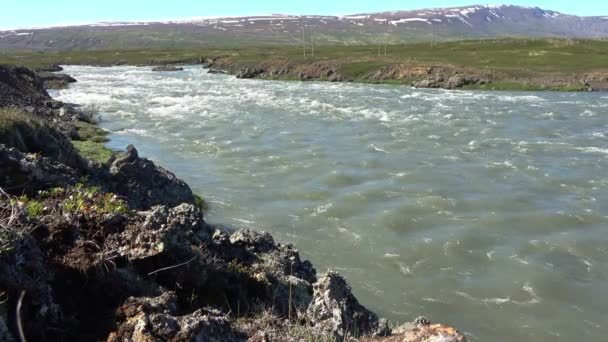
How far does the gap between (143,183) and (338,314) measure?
31.5 ft

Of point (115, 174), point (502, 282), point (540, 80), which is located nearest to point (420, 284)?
point (502, 282)

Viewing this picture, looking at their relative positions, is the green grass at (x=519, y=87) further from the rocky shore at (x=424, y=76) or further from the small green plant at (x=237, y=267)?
the small green plant at (x=237, y=267)

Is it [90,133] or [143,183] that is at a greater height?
[143,183]

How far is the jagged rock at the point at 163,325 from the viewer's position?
4.84 m

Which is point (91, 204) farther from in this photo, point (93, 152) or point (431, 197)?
point (93, 152)

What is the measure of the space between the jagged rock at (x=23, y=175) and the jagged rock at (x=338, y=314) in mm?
5070

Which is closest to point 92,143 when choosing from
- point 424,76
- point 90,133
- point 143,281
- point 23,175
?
point 90,133

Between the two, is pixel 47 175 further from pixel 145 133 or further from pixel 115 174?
pixel 145 133

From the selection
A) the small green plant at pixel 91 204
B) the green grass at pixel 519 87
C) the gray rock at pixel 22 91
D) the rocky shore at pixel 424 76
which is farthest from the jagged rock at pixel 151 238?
the rocky shore at pixel 424 76

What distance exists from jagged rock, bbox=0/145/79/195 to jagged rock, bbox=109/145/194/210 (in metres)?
3.71

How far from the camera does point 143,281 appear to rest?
19.9 feet

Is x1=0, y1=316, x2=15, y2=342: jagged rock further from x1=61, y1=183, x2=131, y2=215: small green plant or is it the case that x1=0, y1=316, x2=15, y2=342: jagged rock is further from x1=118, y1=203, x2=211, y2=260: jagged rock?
x1=61, y1=183, x2=131, y2=215: small green plant

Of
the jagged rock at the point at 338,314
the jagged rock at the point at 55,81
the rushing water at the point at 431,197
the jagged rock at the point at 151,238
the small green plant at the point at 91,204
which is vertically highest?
the small green plant at the point at 91,204

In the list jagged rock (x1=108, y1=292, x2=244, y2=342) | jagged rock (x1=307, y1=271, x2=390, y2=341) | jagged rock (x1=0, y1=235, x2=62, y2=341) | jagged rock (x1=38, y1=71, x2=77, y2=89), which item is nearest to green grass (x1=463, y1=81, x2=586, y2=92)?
jagged rock (x1=38, y1=71, x2=77, y2=89)
